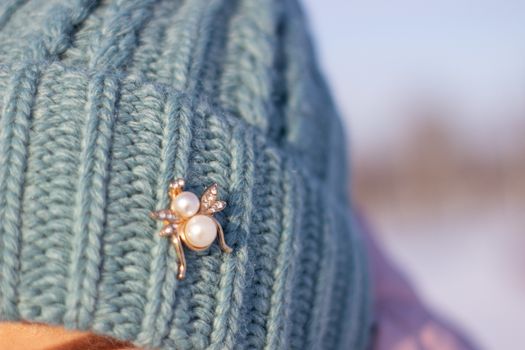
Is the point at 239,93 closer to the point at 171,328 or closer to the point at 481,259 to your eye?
the point at 171,328

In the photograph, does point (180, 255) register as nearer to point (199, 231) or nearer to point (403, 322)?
point (199, 231)

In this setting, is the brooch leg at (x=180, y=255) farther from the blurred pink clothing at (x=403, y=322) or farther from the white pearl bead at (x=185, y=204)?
the blurred pink clothing at (x=403, y=322)

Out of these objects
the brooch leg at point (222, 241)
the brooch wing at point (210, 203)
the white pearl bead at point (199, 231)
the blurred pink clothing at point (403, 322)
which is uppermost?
the brooch wing at point (210, 203)

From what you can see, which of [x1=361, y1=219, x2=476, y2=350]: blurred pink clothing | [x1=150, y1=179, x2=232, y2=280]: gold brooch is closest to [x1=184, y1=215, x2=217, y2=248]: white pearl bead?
[x1=150, y1=179, x2=232, y2=280]: gold brooch

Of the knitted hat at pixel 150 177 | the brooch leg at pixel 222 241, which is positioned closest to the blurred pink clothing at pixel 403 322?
the knitted hat at pixel 150 177

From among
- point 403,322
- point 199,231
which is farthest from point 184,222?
point 403,322
